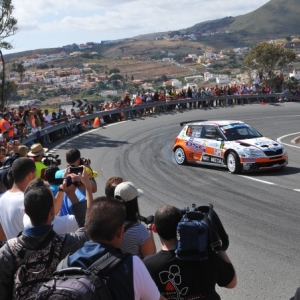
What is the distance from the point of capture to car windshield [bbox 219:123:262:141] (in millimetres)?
19156

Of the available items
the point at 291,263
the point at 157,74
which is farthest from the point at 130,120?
the point at 157,74

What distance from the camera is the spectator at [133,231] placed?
5.58 meters

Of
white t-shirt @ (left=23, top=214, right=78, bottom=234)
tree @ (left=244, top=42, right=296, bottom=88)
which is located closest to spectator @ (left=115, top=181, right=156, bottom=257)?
white t-shirt @ (left=23, top=214, right=78, bottom=234)

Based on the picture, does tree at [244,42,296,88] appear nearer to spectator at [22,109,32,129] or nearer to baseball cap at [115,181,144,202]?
spectator at [22,109,32,129]

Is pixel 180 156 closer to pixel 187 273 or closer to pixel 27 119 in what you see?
pixel 27 119

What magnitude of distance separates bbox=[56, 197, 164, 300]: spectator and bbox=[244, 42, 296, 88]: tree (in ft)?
179

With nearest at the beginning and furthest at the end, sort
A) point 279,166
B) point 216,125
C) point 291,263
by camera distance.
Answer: point 291,263 < point 279,166 < point 216,125

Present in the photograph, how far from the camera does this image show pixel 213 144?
758 inches

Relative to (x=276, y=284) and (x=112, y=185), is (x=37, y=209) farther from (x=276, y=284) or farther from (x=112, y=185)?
(x=276, y=284)

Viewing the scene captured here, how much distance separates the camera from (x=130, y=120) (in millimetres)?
34594

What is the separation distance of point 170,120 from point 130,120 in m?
2.41

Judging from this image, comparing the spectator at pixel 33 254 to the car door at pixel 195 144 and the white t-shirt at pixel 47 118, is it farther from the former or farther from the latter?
the white t-shirt at pixel 47 118

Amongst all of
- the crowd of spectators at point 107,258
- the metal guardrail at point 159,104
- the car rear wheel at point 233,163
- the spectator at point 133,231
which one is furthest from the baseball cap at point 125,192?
the metal guardrail at point 159,104

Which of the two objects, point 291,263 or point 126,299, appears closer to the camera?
point 126,299
